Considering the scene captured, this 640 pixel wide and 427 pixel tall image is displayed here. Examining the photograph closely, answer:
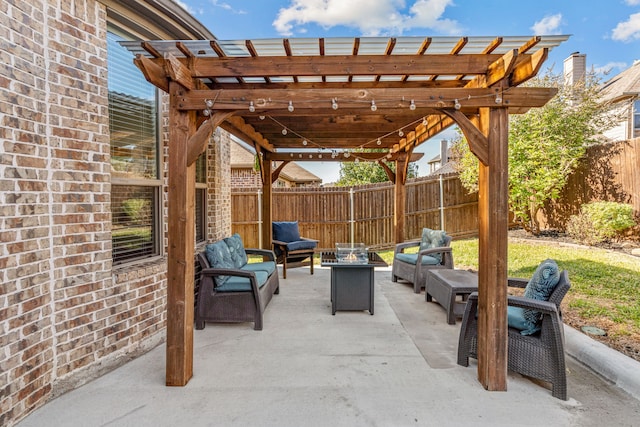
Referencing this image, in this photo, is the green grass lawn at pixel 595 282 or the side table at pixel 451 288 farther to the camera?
the side table at pixel 451 288

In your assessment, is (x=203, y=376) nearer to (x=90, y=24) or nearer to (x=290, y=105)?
(x=290, y=105)

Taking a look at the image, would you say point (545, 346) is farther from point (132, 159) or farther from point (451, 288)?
point (132, 159)

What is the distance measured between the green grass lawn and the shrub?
0.45m

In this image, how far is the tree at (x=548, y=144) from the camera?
863 centimetres

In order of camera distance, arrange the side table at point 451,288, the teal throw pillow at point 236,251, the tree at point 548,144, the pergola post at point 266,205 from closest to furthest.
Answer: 1. the side table at point 451,288
2. the teal throw pillow at point 236,251
3. the pergola post at point 266,205
4. the tree at point 548,144

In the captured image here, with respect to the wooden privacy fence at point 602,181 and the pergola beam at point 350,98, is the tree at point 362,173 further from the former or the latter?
the pergola beam at point 350,98

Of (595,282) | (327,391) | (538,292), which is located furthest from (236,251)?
(595,282)

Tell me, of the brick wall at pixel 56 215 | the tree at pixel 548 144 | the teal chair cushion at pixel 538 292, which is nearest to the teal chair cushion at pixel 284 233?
the brick wall at pixel 56 215

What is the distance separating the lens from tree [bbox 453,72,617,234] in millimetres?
8633

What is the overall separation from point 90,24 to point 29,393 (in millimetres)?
2760

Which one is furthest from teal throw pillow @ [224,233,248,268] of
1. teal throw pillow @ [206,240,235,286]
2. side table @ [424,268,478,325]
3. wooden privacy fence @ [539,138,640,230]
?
wooden privacy fence @ [539,138,640,230]

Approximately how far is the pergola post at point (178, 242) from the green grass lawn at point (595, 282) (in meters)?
3.78

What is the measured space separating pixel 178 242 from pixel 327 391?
62.9 inches

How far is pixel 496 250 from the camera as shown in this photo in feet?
8.62
